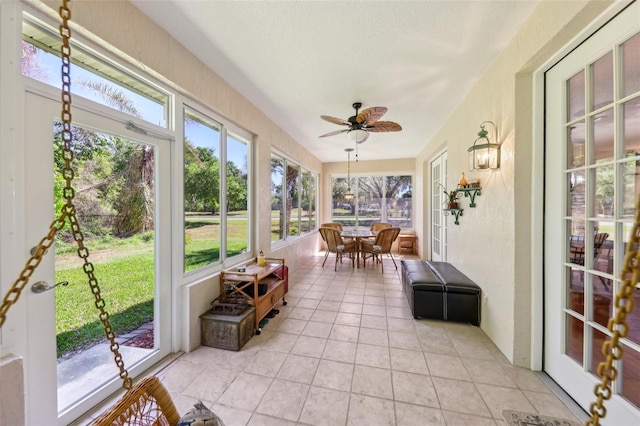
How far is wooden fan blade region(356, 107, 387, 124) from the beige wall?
103 cm

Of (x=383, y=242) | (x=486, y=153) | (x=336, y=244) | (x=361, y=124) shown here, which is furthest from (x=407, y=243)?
(x=486, y=153)

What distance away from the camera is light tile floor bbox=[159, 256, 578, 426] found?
1566 mm

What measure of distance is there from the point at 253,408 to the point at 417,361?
1342 mm

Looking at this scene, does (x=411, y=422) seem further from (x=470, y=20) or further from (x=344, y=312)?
(x=470, y=20)

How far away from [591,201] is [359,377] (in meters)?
1.96

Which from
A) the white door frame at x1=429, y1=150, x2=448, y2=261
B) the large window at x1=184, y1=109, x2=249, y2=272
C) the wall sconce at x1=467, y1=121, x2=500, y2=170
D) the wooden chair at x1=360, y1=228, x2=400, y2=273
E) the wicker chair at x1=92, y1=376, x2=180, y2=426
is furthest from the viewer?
the wooden chair at x1=360, y1=228, x2=400, y2=273

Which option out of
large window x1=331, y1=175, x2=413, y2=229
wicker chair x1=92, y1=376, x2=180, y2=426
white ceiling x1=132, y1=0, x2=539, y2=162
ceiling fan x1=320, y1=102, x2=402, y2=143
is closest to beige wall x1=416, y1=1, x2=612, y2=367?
white ceiling x1=132, y1=0, x2=539, y2=162

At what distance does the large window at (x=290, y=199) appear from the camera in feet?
14.5

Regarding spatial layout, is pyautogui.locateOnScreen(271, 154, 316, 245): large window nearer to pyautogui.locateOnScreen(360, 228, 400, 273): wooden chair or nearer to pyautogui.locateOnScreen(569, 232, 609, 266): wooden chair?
pyautogui.locateOnScreen(360, 228, 400, 273): wooden chair

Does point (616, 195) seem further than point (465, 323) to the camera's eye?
No

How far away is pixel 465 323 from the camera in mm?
2676

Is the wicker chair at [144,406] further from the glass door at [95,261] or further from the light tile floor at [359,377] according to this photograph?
the glass door at [95,261]

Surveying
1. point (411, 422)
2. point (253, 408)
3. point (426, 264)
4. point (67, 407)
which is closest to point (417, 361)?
point (411, 422)

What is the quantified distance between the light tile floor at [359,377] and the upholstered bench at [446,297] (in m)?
0.12
